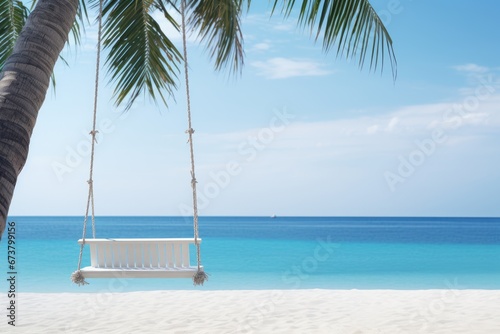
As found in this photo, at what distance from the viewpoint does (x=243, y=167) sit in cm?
3189

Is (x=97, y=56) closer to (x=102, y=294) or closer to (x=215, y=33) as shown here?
(x=215, y=33)

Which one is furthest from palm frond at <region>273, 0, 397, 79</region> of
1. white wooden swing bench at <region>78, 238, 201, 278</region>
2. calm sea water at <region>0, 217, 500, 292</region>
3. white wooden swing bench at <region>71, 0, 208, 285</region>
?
calm sea water at <region>0, 217, 500, 292</region>

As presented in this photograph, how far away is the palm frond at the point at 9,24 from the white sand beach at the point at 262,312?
102 inches

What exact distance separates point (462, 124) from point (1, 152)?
2033 centimetres

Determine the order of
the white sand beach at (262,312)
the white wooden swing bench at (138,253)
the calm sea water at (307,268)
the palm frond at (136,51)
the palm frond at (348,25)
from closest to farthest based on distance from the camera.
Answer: the palm frond at (348,25), the white wooden swing bench at (138,253), the palm frond at (136,51), the white sand beach at (262,312), the calm sea water at (307,268)

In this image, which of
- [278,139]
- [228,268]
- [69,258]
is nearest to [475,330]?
[228,268]

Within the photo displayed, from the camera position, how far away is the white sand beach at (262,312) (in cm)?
587

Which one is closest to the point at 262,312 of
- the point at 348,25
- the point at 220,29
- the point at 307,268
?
the point at 220,29

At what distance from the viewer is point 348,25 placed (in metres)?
3.63

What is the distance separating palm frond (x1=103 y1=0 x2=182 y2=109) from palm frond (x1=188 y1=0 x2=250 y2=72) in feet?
0.86

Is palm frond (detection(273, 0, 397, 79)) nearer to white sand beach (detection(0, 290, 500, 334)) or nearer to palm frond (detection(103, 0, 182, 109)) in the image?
palm frond (detection(103, 0, 182, 109))

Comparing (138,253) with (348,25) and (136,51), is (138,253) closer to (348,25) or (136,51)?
(136,51)

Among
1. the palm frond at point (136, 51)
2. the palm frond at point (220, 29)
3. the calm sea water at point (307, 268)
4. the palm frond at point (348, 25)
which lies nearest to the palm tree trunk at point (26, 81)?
the palm frond at point (348, 25)

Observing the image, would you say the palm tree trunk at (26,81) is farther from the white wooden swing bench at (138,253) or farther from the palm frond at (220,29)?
the palm frond at (220,29)
